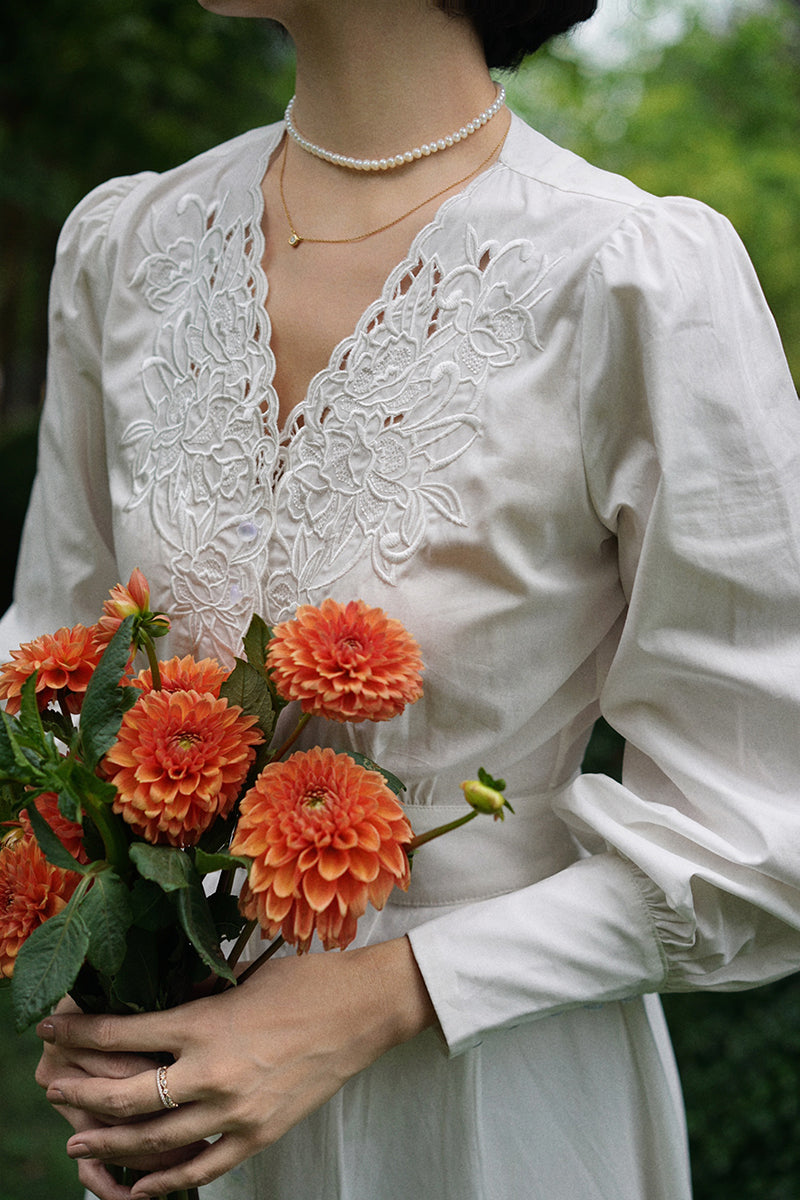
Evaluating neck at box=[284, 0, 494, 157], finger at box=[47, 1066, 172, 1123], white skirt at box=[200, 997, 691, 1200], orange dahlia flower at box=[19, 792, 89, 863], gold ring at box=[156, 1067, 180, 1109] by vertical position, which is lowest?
white skirt at box=[200, 997, 691, 1200]

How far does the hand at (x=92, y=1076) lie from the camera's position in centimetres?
98

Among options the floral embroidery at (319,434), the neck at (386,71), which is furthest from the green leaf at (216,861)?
the neck at (386,71)

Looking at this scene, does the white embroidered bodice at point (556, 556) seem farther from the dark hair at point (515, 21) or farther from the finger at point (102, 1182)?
the finger at point (102, 1182)

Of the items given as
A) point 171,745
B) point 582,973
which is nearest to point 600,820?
point 582,973

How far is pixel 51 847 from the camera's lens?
87 centimetres

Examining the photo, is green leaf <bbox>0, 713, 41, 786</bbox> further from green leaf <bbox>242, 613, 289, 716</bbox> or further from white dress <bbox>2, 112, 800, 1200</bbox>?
white dress <bbox>2, 112, 800, 1200</bbox>

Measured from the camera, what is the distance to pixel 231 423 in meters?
1.24

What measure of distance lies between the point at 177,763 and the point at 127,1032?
10.7 inches

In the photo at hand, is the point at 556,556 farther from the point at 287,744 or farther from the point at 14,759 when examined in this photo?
the point at 14,759

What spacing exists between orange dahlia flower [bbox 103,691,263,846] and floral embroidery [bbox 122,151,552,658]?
0.26 m

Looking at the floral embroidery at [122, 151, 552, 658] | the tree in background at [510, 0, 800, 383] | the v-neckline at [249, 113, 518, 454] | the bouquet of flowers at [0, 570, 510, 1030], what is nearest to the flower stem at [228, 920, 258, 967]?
the bouquet of flowers at [0, 570, 510, 1030]

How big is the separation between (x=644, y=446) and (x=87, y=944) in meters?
0.64

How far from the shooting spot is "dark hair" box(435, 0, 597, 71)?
1.18 meters

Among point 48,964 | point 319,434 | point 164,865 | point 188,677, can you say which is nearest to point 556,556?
point 319,434
